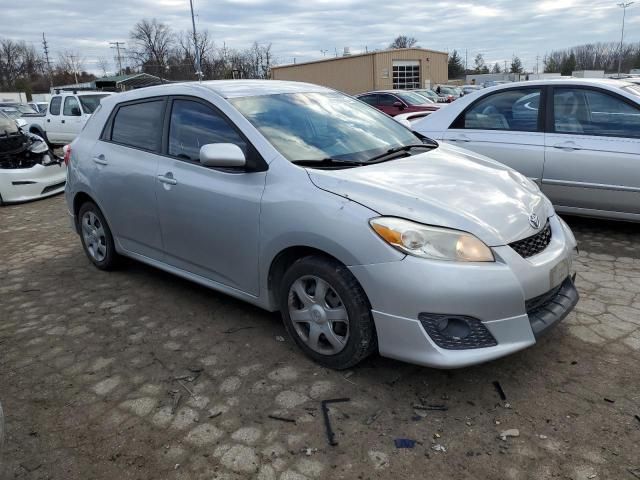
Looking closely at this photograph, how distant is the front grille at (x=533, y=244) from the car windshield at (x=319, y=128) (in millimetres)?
1100

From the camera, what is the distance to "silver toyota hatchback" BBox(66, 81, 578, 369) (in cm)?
261

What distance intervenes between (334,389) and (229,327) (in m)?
1.10

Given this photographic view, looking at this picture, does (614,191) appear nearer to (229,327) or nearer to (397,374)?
(397,374)

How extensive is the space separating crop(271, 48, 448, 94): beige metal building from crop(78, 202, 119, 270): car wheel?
38539 mm

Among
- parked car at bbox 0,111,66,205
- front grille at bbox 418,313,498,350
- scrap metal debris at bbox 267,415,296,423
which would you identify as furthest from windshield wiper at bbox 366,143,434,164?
parked car at bbox 0,111,66,205

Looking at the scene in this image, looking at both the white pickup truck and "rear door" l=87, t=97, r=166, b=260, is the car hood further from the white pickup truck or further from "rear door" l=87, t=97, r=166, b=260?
the white pickup truck

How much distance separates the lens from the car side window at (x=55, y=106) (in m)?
15.8

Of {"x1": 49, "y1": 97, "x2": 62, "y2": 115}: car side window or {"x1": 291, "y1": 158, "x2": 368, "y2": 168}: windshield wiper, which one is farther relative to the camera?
{"x1": 49, "y1": 97, "x2": 62, "y2": 115}: car side window

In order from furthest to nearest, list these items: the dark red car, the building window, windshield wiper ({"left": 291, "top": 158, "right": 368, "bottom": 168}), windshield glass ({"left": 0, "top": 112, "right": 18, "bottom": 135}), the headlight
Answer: the building window
the dark red car
windshield glass ({"left": 0, "top": 112, "right": 18, "bottom": 135})
windshield wiper ({"left": 291, "top": 158, "right": 368, "bottom": 168})
the headlight

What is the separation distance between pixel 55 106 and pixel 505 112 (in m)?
14.5

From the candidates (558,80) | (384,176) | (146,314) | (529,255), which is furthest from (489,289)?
(558,80)

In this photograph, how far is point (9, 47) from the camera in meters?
75.5


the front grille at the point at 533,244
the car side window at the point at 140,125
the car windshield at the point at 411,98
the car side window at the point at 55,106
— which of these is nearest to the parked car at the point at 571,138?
the front grille at the point at 533,244

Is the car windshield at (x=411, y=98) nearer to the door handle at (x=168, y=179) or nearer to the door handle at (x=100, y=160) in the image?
the door handle at (x=100, y=160)
